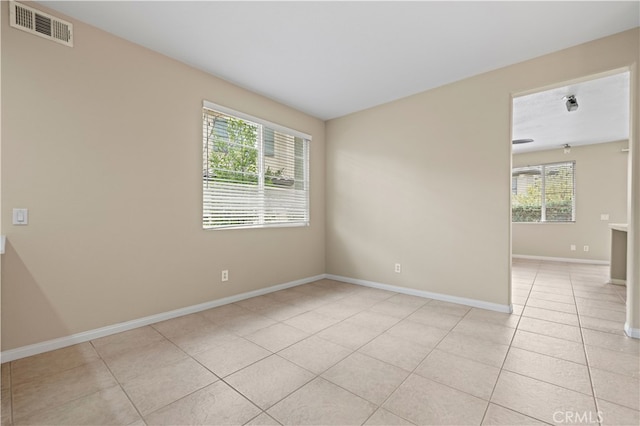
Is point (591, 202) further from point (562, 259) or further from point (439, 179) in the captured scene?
point (439, 179)

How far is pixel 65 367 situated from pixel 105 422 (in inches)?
34.6

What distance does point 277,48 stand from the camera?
108 inches

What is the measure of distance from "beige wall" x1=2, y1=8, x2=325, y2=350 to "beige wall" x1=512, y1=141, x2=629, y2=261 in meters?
7.40

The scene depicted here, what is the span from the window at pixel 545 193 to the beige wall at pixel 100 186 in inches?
288

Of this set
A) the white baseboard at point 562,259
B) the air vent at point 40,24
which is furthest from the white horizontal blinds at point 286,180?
the white baseboard at point 562,259

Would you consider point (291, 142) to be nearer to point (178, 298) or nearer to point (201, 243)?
point (201, 243)

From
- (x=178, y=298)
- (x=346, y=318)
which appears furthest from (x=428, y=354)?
(x=178, y=298)

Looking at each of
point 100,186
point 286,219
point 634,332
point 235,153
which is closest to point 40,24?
point 100,186

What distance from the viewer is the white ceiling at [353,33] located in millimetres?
2234

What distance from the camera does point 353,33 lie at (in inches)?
99.9

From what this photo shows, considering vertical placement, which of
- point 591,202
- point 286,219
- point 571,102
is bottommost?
point 286,219

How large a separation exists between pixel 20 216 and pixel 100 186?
22.0 inches

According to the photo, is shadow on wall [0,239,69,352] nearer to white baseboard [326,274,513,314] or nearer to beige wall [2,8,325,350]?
beige wall [2,8,325,350]

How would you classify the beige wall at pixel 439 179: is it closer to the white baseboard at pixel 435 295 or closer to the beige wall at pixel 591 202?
the white baseboard at pixel 435 295
